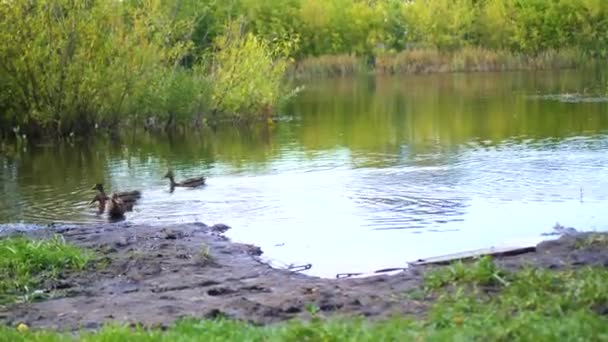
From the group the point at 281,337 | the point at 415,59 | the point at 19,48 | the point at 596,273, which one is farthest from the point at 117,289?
the point at 415,59

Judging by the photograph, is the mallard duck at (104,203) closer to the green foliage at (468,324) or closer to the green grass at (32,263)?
the green grass at (32,263)

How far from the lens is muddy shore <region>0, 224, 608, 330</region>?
9.34 metres

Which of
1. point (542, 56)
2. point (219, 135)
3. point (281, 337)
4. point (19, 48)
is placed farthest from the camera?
point (542, 56)

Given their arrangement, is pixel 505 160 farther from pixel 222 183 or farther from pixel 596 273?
pixel 596 273

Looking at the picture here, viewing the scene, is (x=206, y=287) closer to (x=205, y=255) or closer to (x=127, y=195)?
(x=205, y=255)

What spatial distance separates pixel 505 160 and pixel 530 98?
17672mm

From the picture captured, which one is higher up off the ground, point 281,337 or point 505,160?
point 281,337

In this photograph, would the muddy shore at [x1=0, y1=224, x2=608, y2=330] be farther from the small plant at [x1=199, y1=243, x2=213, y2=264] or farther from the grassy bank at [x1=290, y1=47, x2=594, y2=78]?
the grassy bank at [x1=290, y1=47, x2=594, y2=78]

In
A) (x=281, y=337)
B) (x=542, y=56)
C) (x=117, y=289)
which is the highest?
(x=281, y=337)

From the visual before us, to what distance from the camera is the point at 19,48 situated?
29828mm

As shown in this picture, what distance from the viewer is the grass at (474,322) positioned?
7.27 m

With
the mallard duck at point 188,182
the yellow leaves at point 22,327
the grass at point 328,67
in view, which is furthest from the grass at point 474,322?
the grass at point 328,67

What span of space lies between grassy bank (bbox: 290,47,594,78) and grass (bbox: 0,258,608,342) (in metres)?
52.8

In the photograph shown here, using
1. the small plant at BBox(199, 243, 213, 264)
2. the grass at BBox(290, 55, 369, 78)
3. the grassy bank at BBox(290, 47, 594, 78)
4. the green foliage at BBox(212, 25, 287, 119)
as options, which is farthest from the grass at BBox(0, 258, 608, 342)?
the grass at BBox(290, 55, 369, 78)
